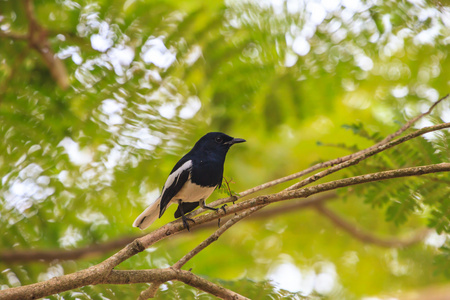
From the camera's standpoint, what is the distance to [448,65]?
4273 millimetres

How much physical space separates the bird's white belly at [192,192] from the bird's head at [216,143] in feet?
0.94

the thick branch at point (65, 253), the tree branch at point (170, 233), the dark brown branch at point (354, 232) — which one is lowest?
the dark brown branch at point (354, 232)

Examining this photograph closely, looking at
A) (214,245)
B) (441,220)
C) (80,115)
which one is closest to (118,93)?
(80,115)

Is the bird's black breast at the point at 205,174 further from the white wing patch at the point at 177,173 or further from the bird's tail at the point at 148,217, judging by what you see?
the bird's tail at the point at 148,217

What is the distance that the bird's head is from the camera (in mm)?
2916

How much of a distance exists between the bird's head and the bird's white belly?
0.94 feet

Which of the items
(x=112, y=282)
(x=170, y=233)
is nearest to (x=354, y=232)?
(x=170, y=233)

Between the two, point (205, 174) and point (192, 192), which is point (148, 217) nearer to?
point (192, 192)

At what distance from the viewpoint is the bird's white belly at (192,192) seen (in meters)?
2.72

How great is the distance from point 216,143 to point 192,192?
40 cm

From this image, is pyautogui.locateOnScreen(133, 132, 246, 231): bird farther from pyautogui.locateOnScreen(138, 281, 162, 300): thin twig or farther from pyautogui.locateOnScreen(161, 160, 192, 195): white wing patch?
pyautogui.locateOnScreen(138, 281, 162, 300): thin twig

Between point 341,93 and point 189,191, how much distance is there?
7.61 feet

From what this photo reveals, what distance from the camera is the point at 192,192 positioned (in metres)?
2.74

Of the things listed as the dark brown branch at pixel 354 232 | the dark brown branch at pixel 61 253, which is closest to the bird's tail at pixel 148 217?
the dark brown branch at pixel 61 253
